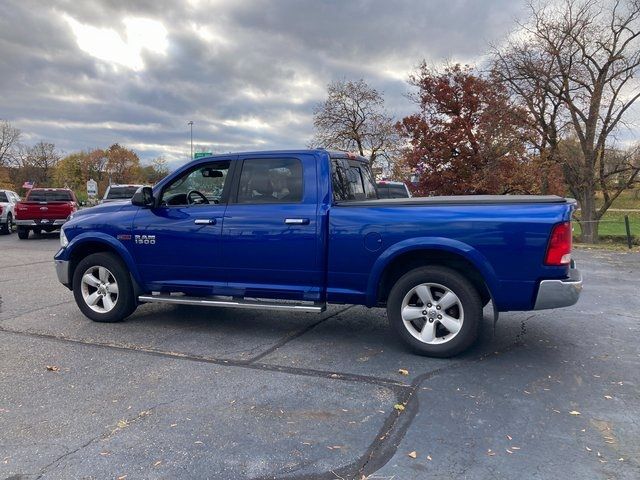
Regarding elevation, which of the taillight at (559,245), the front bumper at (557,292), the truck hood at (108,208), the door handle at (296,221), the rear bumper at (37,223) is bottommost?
the rear bumper at (37,223)

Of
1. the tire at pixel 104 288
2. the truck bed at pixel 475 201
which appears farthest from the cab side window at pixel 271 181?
the tire at pixel 104 288

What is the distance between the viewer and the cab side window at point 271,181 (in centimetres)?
532

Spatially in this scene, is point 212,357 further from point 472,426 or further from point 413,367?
point 472,426

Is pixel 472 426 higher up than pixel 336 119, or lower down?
lower down

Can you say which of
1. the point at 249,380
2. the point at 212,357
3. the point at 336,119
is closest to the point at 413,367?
the point at 249,380

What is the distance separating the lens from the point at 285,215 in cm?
515

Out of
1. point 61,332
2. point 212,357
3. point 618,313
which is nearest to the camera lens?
point 212,357

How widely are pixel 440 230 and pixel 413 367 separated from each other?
4.09 ft

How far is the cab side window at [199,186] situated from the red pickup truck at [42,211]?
48.8 feet

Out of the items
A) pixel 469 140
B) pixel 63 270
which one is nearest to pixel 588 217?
pixel 469 140

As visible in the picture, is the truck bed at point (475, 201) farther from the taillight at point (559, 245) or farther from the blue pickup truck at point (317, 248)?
the taillight at point (559, 245)

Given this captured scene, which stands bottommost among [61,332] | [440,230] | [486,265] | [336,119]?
[61,332]

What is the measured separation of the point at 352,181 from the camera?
19.2 ft

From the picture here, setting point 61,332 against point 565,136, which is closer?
point 61,332
